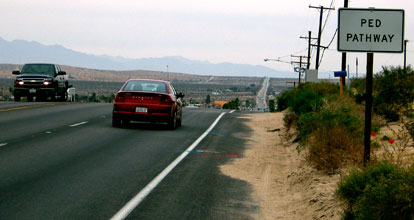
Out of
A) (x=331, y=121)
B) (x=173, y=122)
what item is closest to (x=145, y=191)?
(x=331, y=121)

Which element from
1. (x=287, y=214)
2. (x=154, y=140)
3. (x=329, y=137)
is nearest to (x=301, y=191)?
(x=287, y=214)

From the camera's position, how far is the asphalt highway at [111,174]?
8633 mm

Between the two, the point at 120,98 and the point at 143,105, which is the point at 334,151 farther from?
the point at 120,98

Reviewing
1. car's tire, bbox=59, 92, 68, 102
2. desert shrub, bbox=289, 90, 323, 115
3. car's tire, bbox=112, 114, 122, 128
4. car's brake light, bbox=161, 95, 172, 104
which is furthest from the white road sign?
car's tire, bbox=59, 92, 68, 102

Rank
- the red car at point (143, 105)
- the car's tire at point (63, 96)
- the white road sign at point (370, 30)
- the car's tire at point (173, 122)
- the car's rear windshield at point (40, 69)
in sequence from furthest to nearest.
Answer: the car's tire at point (63, 96)
the car's rear windshield at point (40, 69)
the car's tire at point (173, 122)
the red car at point (143, 105)
the white road sign at point (370, 30)

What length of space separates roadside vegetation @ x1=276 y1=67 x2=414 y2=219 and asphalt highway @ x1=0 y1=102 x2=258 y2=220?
1692 mm

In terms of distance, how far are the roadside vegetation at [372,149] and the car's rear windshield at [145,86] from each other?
15.3ft

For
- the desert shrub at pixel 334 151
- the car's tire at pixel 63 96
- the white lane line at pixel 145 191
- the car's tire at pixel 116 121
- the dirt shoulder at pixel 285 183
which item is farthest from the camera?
the car's tire at pixel 63 96

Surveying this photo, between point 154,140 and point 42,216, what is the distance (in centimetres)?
997

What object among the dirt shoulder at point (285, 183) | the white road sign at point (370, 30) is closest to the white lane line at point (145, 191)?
the dirt shoulder at point (285, 183)

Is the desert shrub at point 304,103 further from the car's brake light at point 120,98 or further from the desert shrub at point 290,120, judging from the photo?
the car's brake light at point 120,98

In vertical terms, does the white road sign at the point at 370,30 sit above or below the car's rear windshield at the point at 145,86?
above

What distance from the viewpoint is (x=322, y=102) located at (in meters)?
22.0

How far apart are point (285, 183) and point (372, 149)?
7.18 ft
